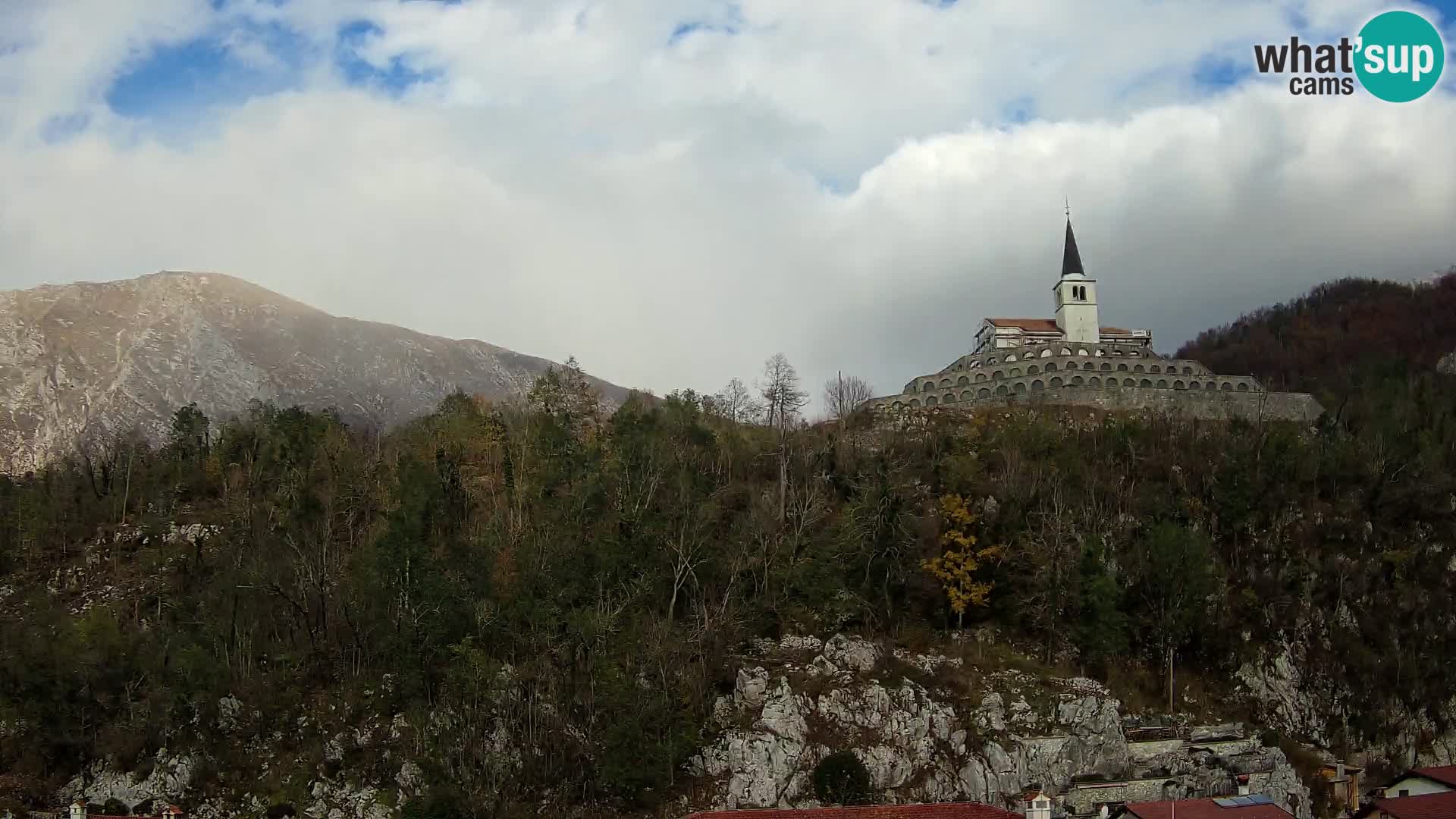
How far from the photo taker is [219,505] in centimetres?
5881

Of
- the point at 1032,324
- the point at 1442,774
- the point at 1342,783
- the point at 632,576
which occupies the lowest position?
the point at 1342,783

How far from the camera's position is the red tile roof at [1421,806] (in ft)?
101

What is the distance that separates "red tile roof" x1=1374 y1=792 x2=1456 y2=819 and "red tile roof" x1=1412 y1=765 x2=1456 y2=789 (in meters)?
3.13

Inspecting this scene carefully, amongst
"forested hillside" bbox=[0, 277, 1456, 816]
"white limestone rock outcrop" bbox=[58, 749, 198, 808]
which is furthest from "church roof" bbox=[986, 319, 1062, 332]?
"white limestone rock outcrop" bbox=[58, 749, 198, 808]

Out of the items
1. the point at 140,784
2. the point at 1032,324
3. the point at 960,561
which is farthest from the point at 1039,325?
the point at 140,784

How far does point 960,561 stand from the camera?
153 ft

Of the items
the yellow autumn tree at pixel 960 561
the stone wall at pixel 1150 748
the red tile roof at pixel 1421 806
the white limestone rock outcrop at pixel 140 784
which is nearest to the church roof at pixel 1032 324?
the yellow autumn tree at pixel 960 561

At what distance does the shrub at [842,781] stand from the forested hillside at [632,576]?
4775mm

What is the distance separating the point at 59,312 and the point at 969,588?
316ft

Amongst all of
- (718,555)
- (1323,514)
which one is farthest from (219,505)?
(1323,514)

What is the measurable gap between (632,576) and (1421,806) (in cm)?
2760

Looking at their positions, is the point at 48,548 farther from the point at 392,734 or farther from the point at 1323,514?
the point at 1323,514

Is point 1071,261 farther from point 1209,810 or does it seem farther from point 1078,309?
point 1209,810

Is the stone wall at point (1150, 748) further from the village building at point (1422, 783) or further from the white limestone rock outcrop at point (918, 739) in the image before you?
the village building at point (1422, 783)
